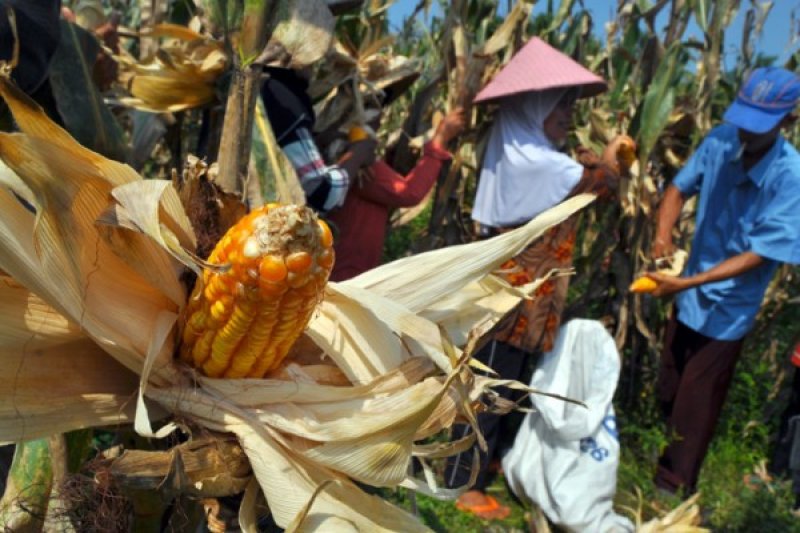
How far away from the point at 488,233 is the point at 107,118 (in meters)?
1.62

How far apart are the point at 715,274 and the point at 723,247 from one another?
210 millimetres

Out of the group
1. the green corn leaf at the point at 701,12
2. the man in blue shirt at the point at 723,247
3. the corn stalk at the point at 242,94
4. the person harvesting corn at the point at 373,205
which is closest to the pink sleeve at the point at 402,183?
the person harvesting corn at the point at 373,205

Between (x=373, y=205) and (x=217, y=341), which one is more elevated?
(x=217, y=341)

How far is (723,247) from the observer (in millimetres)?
2557

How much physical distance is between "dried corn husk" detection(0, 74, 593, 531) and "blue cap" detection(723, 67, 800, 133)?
76.9 inches

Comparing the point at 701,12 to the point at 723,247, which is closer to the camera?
the point at 723,247

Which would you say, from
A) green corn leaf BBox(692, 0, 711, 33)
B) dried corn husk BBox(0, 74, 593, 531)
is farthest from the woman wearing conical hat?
dried corn husk BBox(0, 74, 593, 531)

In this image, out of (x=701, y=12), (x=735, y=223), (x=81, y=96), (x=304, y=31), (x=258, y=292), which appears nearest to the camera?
(x=258, y=292)

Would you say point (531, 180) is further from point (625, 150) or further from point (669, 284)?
point (669, 284)

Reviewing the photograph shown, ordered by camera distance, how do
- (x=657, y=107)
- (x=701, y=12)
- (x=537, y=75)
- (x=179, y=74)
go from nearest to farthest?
(x=179, y=74)
(x=537, y=75)
(x=657, y=107)
(x=701, y=12)

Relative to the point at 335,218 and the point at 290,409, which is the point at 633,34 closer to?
the point at 335,218

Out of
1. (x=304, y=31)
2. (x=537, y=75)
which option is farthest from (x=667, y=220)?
(x=304, y=31)

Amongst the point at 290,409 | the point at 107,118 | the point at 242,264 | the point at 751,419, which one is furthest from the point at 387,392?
the point at 751,419

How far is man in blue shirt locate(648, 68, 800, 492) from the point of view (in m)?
2.34
